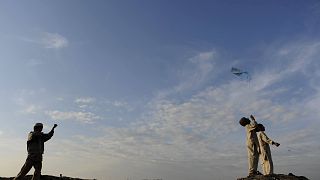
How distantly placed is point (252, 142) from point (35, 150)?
29.3ft

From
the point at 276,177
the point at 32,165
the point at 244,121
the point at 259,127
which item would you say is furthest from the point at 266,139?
the point at 32,165

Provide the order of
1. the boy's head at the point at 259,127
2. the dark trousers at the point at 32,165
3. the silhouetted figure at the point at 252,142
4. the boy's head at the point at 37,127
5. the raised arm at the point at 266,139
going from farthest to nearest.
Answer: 1. the boy's head at the point at 259,127
2. the silhouetted figure at the point at 252,142
3. the raised arm at the point at 266,139
4. the boy's head at the point at 37,127
5. the dark trousers at the point at 32,165

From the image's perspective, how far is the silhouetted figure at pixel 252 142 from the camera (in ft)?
52.0

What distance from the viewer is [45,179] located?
575 inches

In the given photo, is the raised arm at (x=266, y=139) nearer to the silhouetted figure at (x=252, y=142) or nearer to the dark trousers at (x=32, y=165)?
the silhouetted figure at (x=252, y=142)

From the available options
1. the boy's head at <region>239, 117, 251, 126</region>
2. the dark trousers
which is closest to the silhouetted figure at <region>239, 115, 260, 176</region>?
the boy's head at <region>239, 117, 251, 126</region>

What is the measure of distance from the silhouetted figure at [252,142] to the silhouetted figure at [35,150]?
27.1 ft

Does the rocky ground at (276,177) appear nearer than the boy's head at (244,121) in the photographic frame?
Yes

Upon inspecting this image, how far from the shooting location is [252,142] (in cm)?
1598

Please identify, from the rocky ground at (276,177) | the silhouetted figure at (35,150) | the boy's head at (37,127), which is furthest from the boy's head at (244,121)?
the boy's head at (37,127)

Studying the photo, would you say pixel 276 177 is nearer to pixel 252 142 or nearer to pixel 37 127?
pixel 252 142

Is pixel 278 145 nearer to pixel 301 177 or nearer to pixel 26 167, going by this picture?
pixel 301 177

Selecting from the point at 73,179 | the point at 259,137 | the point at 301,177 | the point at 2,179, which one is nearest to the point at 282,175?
the point at 301,177

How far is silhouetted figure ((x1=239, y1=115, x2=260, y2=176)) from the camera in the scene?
52.0ft
